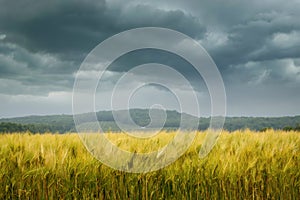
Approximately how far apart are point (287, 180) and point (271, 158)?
357mm

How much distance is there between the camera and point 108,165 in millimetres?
4633

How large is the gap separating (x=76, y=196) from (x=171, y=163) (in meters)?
1.28

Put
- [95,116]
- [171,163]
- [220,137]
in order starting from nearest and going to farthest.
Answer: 1. [171,163]
2. [95,116]
3. [220,137]

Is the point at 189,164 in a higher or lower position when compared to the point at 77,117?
lower

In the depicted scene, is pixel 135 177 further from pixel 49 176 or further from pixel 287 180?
pixel 287 180

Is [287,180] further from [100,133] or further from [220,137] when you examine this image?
[100,133]

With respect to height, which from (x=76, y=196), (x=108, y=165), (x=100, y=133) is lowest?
(x=76, y=196)

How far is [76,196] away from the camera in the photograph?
4484mm

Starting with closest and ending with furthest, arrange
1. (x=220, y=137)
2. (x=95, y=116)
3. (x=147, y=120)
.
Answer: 1. (x=95, y=116)
2. (x=220, y=137)
3. (x=147, y=120)

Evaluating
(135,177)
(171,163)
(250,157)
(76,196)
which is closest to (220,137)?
(250,157)

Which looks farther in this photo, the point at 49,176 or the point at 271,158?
the point at 271,158

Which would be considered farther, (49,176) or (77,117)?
(77,117)

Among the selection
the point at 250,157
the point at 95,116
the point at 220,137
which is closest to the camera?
the point at 250,157

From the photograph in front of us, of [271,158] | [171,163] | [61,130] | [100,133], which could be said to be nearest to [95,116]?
[100,133]
